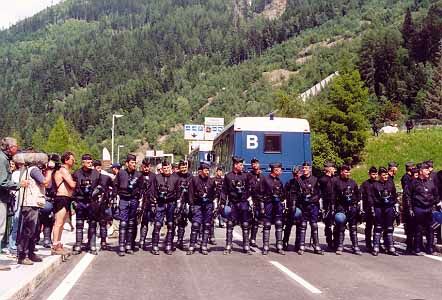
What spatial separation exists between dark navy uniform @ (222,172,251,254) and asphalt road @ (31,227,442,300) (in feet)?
1.91

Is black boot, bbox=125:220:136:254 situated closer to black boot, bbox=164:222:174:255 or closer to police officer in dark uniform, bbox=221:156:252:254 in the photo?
black boot, bbox=164:222:174:255

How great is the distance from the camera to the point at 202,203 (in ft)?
44.6

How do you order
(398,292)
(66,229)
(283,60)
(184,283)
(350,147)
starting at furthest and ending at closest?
(283,60) < (350,147) < (66,229) < (184,283) < (398,292)

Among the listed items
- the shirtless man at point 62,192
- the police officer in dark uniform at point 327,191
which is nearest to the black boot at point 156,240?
the shirtless man at point 62,192

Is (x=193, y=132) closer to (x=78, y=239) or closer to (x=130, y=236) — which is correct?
(x=130, y=236)

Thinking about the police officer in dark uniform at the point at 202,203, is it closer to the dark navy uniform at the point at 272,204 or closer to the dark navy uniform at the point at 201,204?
the dark navy uniform at the point at 201,204

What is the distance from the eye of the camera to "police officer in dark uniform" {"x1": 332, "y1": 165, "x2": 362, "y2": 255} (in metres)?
13.6

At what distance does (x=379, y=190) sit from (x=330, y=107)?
48130 millimetres

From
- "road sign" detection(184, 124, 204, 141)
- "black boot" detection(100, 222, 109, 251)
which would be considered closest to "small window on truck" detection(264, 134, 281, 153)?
"black boot" detection(100, 222, 109, 251)

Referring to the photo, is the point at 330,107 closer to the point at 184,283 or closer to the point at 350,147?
the point at 350,147

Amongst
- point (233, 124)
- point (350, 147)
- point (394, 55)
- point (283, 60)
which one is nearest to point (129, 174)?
point (233, 124)

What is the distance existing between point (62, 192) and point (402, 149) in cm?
5041

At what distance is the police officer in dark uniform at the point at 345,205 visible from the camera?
13.6 meters

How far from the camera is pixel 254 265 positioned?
1152 cm
